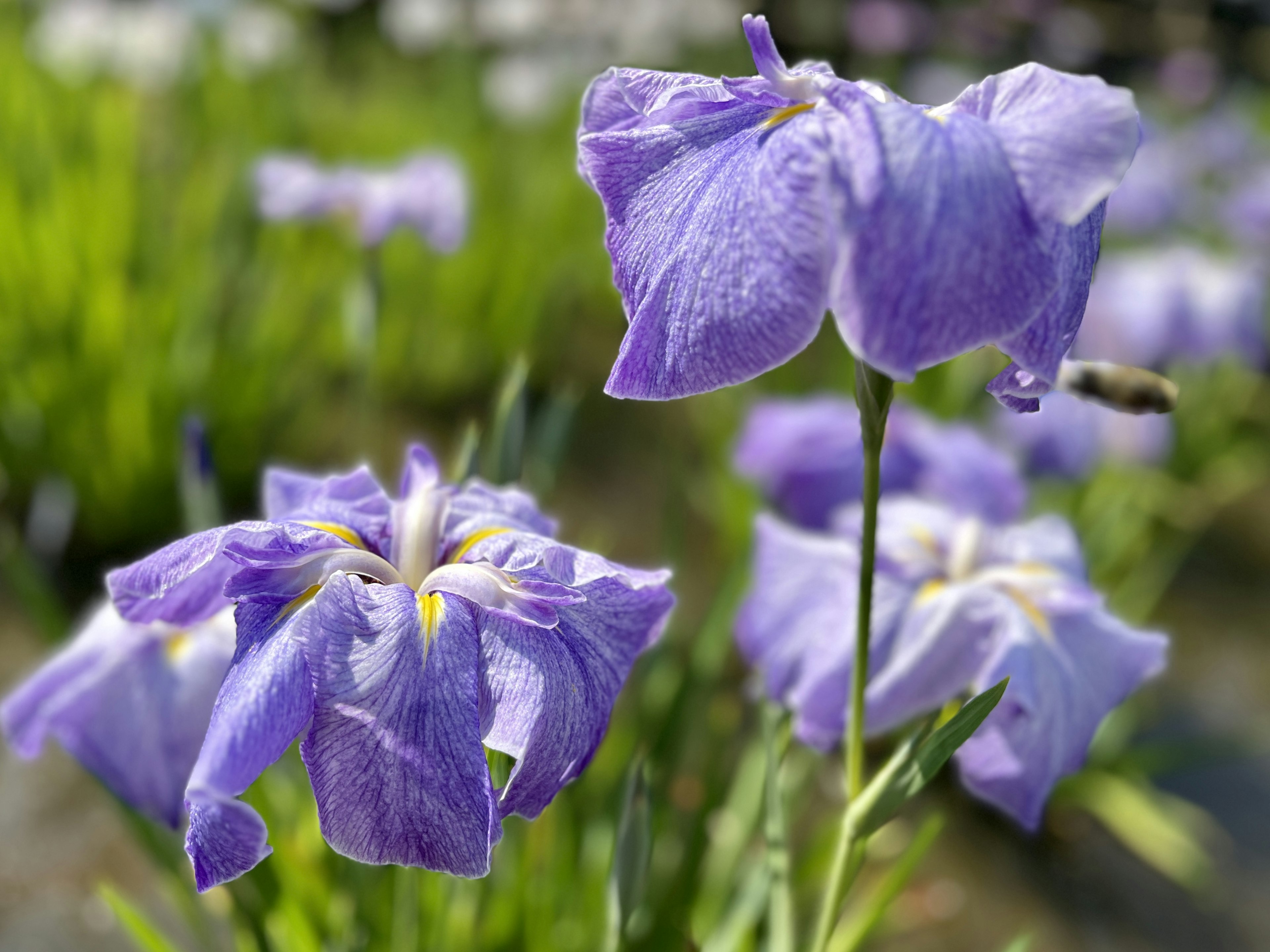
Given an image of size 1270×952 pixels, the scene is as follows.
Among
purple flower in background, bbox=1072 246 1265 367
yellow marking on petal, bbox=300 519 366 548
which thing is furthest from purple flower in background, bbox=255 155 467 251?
purple flower in background, bbox=1072 246 1265 367

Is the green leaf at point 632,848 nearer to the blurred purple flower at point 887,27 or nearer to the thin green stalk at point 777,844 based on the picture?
the thin green stalk at point 777,844

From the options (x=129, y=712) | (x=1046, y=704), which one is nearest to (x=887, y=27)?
(x=1046, y=704)

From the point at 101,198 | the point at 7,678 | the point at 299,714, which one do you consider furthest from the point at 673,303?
the point at 101,198

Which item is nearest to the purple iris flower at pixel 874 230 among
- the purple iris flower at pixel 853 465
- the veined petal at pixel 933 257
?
the veined petal at pixel 933 257

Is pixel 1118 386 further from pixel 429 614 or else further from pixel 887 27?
pixel 887 27

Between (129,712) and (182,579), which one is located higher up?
(182,579)

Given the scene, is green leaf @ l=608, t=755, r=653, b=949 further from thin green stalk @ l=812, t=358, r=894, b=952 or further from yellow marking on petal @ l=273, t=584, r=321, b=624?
yellow marking on petal @ l=273, t=584, r=321, b=624
